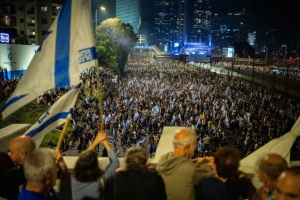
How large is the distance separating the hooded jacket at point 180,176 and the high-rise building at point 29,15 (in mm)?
60524

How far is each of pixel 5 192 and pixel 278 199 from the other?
87.9 inches

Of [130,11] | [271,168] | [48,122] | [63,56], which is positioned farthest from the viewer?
[130,11]

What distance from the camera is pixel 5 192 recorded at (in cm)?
256

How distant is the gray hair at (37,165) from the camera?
2176 millimetres

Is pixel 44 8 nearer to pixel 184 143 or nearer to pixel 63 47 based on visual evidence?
pixel 63 47

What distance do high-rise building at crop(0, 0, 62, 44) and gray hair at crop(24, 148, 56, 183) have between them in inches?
2381

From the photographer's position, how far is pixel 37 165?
2.20 m

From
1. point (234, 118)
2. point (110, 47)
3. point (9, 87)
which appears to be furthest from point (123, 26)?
point (234, 118)

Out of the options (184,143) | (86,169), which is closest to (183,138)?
(184,143)

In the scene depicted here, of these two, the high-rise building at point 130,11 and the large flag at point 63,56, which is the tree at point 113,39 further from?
the high-rise building at point 130,11

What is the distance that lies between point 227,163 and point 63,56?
2.58 metres

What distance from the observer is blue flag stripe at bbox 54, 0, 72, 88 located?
3869 millimetres

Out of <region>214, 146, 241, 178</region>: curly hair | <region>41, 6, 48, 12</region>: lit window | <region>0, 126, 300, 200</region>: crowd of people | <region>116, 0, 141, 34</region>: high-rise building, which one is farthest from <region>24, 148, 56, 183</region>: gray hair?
<region>116, 0, 141, 34</region>: high-rise building

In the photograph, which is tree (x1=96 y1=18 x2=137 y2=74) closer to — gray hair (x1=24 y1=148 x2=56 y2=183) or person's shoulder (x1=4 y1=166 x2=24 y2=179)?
person's shoulder (x1=4 y1=166 x2=24 y2=179)
